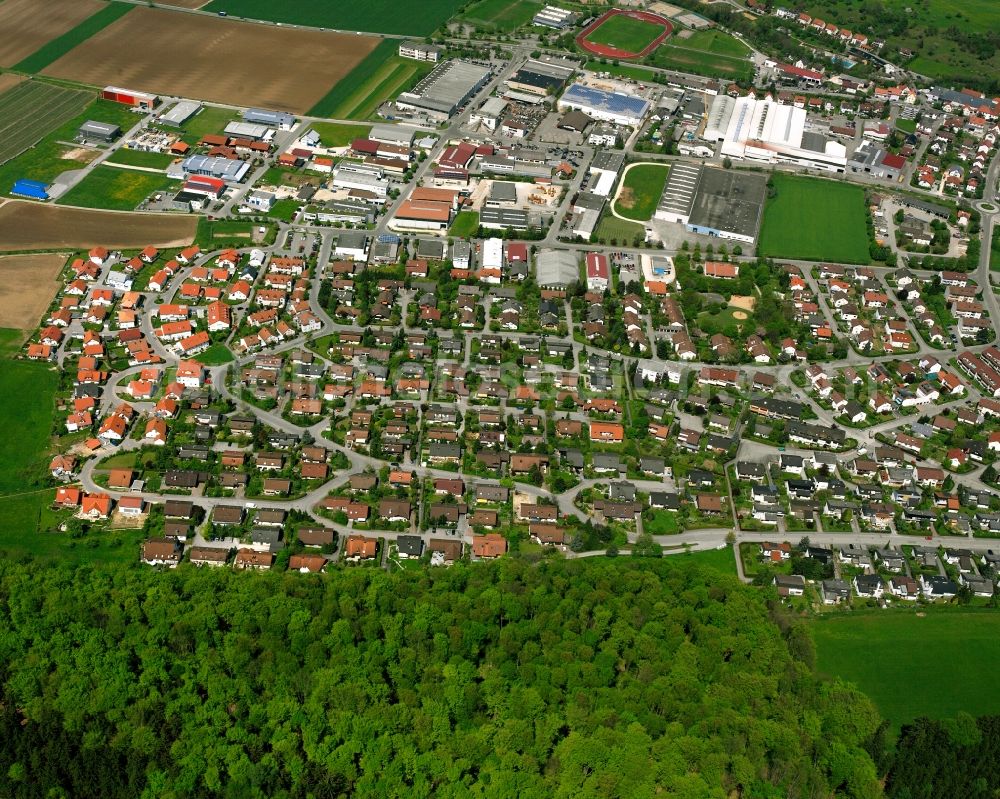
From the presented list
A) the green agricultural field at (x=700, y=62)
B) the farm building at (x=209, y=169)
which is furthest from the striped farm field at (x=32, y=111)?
the green agricultural field at (x=700, y=62)

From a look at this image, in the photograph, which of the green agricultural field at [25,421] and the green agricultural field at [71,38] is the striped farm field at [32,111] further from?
the green agricultural field at [25,421]

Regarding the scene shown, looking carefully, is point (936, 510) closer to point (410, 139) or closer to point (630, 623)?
point (630, 623)

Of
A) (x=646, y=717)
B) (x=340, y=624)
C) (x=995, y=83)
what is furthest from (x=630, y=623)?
(x=995, y=83)

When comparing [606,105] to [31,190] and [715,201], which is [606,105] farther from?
[31,190]

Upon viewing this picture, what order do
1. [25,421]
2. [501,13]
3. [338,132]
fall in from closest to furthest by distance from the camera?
1. [25,421]
2. [338,132]
3. [501,13]

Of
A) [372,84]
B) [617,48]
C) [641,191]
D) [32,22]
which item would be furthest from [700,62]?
[32,22]

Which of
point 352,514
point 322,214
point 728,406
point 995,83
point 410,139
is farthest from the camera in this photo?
point 995,83
